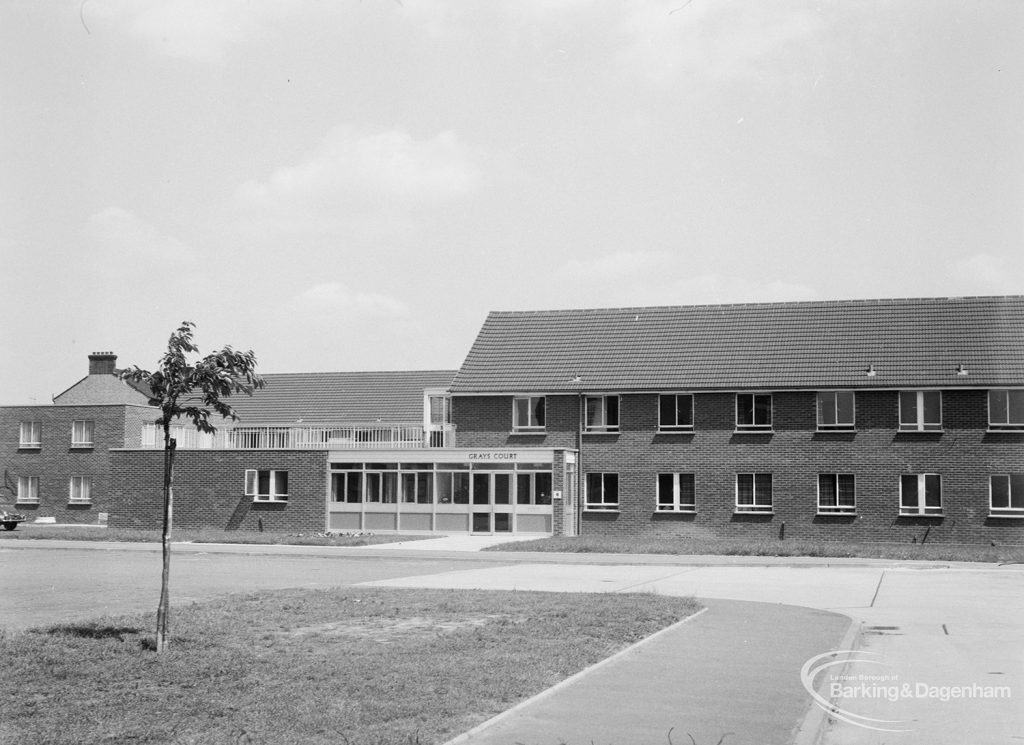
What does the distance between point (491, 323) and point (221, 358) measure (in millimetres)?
34231

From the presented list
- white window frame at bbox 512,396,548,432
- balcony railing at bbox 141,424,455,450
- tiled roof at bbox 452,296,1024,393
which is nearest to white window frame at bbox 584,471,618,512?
white window frame at bbox 512,396,548,432

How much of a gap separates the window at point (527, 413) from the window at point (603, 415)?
5.78 feet

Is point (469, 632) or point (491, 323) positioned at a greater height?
point (491, 323)

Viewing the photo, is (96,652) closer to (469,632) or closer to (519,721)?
(469,632)

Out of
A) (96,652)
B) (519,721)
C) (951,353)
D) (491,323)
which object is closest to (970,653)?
(519,721)

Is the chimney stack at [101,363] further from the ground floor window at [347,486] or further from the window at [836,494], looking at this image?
the window at [836,494]

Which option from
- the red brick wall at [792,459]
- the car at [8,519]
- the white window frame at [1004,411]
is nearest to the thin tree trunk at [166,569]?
the red brick wall at [792,459]

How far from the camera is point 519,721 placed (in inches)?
334

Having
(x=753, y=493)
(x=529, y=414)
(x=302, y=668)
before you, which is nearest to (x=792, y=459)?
(x=753, y=493)

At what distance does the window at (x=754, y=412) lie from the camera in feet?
131

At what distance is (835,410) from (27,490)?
34066mm

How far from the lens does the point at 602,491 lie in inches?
1623

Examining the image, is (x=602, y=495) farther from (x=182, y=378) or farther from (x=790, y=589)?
(x=182, y=378)

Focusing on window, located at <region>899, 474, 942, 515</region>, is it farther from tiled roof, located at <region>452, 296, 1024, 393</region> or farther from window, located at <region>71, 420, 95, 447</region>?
window, located at <region>71, 420, 95, 447</region>
